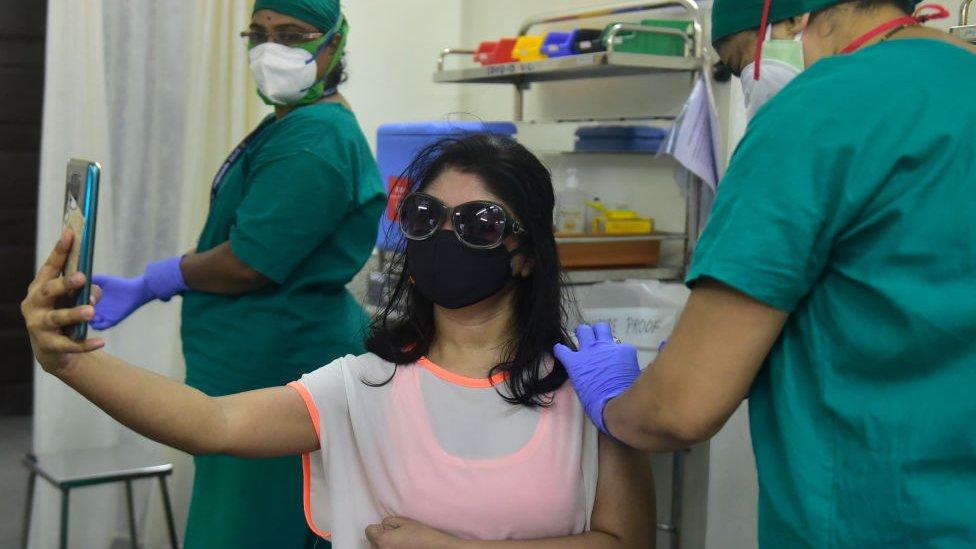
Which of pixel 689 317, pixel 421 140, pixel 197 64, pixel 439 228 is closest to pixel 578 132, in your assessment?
pixel 421 140

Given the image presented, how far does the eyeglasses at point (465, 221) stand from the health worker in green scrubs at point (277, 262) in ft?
2.09

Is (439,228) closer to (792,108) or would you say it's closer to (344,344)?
(792,108)

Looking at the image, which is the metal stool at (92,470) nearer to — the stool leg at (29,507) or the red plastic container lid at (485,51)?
the stool leg at (29,507)

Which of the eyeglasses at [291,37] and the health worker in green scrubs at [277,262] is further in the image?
the eyeglasses at [291,37]

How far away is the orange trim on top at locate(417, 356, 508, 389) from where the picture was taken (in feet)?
4.21

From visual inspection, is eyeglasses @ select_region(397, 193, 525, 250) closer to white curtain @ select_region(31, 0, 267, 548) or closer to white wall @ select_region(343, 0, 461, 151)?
white curtain @ select_region(31, 0, 267, 548)

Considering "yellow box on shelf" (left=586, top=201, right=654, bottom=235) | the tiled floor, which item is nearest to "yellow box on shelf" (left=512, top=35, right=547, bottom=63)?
"yellow box on shelf" (left=586, top=201, right=654, bottom=235)

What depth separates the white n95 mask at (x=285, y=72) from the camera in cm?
202

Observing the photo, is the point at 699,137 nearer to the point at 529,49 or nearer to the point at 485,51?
the point at 529,49

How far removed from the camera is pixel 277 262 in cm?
188

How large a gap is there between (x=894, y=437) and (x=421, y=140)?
2213mm

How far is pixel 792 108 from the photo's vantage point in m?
0.92

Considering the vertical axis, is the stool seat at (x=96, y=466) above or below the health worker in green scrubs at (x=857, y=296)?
below

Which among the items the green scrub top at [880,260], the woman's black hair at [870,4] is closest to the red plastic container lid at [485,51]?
the woman's black hair at [870,4]
